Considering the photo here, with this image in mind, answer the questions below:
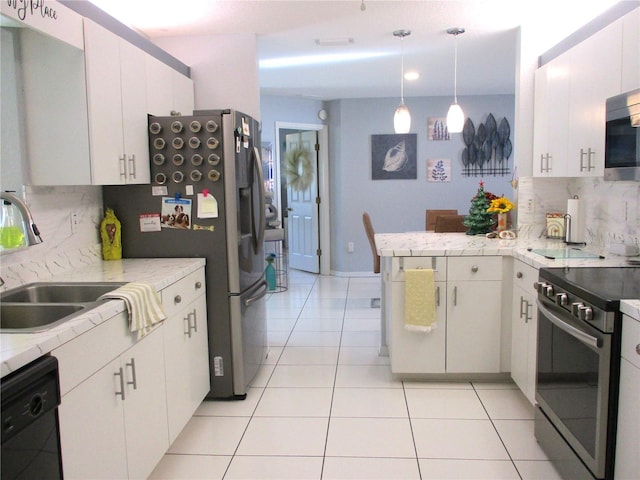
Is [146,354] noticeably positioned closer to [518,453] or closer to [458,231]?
[518,453]

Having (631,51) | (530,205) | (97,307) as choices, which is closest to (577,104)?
(631,51)

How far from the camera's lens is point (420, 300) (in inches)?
125

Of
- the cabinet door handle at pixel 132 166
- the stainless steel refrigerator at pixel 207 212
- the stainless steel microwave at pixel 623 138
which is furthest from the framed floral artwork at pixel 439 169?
the cabinet door handle at pixel 132 166

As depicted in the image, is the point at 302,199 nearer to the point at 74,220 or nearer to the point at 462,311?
the point at 462,311

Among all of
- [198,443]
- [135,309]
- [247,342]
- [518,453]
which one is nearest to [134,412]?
[135,309]

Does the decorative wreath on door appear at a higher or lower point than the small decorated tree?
higher

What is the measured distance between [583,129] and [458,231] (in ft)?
5.26

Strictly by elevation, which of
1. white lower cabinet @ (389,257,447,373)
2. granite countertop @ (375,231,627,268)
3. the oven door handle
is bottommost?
white lower cabinet @ (389,257,447,373)

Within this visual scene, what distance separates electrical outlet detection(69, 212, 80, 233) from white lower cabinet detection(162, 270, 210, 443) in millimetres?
644

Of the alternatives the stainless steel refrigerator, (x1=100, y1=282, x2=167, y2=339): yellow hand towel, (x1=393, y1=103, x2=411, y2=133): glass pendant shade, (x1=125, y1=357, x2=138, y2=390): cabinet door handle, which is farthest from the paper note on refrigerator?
(x1=393, y1=103, x2=411, y2=133): glass pendant shade

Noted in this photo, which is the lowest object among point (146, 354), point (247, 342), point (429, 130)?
point (247, 342)

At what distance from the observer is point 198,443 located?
264 cm

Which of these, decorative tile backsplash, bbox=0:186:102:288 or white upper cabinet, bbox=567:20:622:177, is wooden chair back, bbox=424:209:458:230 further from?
decorative tile backsplash, bbox=0:186:102:288

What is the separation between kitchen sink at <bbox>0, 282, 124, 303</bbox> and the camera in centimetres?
222
